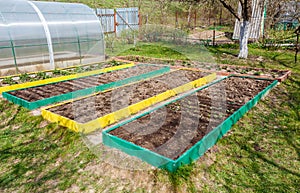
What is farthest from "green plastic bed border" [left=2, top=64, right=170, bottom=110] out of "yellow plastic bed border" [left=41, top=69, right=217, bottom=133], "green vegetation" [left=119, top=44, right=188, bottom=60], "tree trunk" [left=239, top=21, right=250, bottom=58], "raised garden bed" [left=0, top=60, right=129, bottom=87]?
"tree trunk" [left=239, top=21, right=250, bottom=58]

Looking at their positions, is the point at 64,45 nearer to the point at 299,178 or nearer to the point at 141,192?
the point at 141,192

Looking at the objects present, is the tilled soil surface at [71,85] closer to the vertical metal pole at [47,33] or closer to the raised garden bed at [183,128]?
the vertical metal pole at [47,33]

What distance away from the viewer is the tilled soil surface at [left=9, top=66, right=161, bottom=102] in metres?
6.51

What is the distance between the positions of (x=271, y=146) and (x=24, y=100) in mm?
5206

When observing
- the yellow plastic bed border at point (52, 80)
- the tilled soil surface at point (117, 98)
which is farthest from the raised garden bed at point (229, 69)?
the yellow plastic bed border at point (52, 80)

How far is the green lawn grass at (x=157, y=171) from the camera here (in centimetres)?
337

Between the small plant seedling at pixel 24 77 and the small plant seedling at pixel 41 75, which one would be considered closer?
the small plant seedling at pixel 24 77

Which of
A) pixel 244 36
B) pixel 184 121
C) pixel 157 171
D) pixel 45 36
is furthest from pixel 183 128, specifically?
pixel 244 36

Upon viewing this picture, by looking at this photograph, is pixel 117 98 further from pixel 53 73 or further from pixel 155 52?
pixel 155 52

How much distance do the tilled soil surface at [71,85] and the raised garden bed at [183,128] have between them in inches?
107

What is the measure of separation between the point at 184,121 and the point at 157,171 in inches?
62.1

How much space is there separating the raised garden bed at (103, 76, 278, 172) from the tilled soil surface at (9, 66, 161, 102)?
2.72m

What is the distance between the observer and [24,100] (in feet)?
19.4

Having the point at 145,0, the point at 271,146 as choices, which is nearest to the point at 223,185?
the point at 271,146
